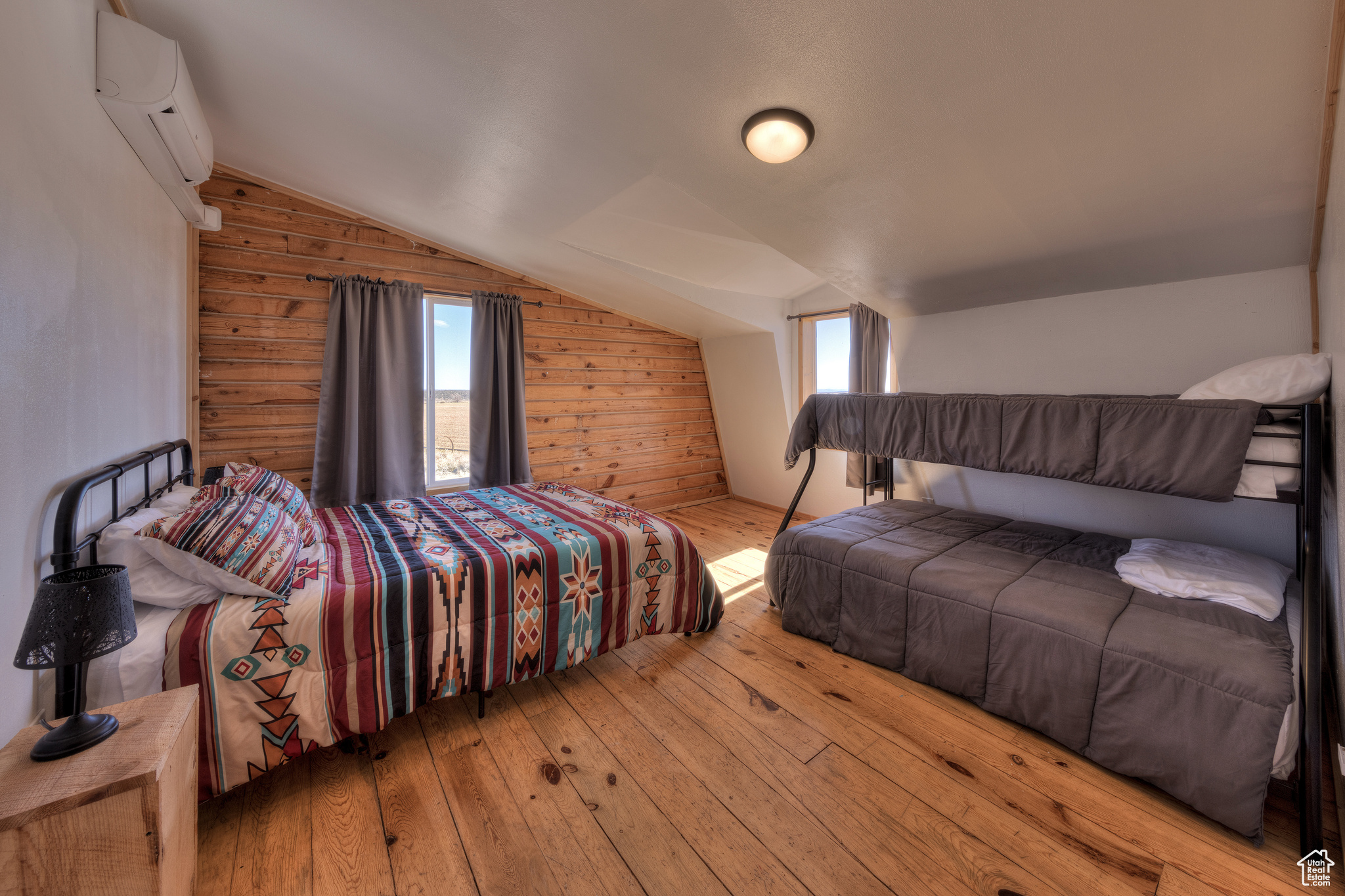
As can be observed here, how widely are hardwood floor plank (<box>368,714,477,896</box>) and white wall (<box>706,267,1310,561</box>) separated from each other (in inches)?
127

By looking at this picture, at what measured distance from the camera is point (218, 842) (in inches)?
55.8

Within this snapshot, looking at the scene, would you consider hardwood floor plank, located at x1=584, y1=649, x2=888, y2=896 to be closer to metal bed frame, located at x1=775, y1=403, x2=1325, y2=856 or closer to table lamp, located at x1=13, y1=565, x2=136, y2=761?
metal bed frame, located at x1=775, y1=403, x2=1325, y2=856

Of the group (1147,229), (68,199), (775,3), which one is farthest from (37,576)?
(1147,229)

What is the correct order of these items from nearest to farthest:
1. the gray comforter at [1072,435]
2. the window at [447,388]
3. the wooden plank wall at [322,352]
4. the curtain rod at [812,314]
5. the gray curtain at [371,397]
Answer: the gray comforter at [1072,435], the wooden plank wall at [322,352], the gray curtain at [371,397], the window at [447,388], the curtain rod at [812,314]

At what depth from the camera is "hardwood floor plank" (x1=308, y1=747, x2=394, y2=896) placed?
130cm

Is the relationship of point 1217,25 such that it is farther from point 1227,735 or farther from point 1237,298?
point 1227,735

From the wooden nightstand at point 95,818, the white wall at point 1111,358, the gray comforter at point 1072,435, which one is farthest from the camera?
the white wall at point 1111,358

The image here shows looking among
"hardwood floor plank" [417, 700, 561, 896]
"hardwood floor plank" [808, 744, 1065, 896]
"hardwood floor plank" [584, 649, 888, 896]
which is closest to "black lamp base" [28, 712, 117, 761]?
"hardwood floor plank" [417, 700, 561, 896]

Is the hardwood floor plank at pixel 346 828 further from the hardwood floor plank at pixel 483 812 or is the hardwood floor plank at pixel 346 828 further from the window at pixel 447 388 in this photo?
the window at pixel 447 388

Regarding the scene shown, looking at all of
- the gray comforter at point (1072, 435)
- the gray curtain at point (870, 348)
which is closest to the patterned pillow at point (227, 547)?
the gray comforter at point (1072, 435)

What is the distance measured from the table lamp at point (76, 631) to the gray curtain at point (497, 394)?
3.00 m

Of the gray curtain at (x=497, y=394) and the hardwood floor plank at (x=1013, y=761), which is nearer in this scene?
the hardwood floor plank at (x=1013, y=761)

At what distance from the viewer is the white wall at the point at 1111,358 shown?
2230 mm

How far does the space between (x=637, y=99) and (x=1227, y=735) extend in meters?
2.70
